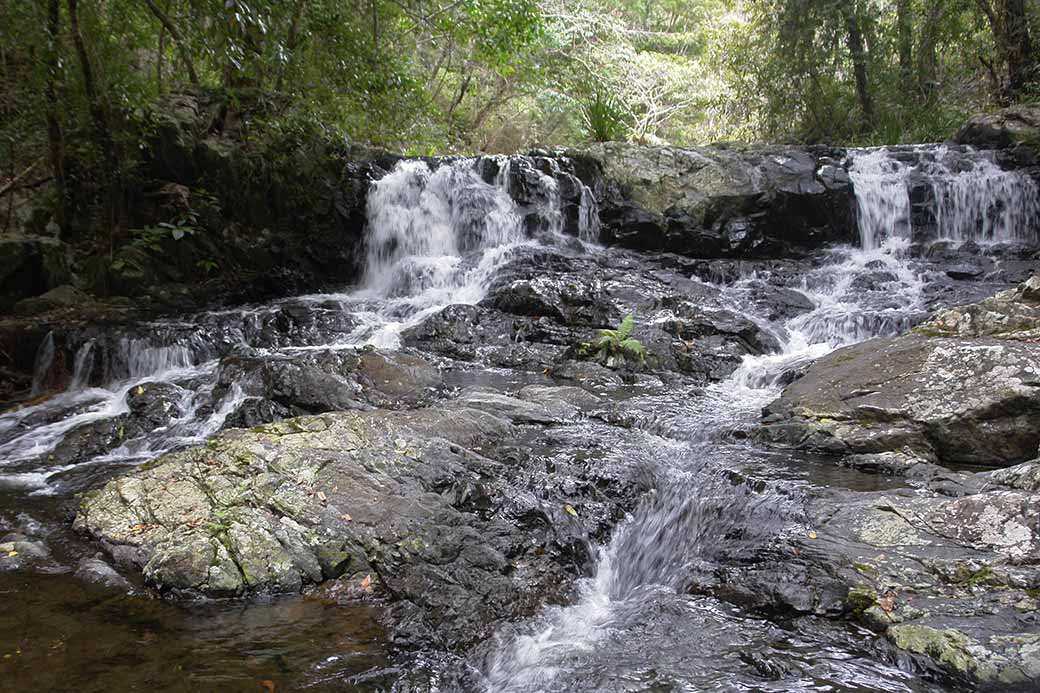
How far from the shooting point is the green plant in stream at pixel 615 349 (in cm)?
732

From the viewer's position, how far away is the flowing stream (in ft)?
9.81

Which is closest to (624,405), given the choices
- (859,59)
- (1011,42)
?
(859,59)

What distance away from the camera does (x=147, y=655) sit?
2.95 m

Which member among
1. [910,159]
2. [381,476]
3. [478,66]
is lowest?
[381,476]

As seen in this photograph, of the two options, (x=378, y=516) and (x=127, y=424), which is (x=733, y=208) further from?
(x=127, y=424)

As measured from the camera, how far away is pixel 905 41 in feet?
41.4

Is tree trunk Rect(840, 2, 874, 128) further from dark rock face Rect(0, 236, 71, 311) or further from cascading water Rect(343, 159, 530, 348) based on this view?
dark rock face Rect(0, 236, 71, 311)

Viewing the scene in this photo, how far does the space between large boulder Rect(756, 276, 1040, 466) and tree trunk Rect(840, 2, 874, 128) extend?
8.44m

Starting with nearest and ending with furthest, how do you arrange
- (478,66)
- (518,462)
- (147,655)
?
(147,655)
(518,462)
(478,66)

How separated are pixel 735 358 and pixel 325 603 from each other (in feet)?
18.1

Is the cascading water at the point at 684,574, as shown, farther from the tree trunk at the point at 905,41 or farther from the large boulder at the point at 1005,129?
the tree trunk at the point at 905,41

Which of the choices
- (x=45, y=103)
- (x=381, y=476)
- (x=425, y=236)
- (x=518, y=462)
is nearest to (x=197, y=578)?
(x=381, y=476)

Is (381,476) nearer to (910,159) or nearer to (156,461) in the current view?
(156,461)

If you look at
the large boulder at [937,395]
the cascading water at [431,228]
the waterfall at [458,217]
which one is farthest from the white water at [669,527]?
the cascading water at [431,228]
